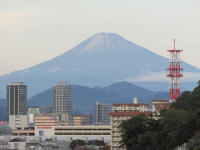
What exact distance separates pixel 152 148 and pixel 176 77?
158 ft

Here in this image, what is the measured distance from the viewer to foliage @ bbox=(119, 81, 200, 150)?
73.2m

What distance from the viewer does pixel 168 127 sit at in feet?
247

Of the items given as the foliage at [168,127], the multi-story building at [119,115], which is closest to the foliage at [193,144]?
the foliage at [168,127]

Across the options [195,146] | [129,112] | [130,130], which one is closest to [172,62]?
[129,112]

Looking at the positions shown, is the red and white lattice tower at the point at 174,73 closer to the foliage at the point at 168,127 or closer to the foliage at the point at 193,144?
the foliage at the point at 168,127

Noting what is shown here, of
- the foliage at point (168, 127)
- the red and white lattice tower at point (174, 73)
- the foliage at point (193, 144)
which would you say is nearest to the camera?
the foliage at point (193, 144)

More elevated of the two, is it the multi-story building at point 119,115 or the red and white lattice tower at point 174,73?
the red and white lattice tower at point 174,73

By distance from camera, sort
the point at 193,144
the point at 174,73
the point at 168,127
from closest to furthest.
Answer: the point at 193,144 < the point at 168,127 < the point at 174,73

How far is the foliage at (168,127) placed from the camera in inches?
2884

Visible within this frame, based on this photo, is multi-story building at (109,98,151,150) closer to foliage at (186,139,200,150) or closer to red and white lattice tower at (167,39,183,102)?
red and white lattice tower at (167,39,183,102)

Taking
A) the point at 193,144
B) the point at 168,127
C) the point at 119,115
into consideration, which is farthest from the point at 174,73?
the point at 193,144

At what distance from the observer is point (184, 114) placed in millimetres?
74000

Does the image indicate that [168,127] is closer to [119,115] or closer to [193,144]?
[193,144]

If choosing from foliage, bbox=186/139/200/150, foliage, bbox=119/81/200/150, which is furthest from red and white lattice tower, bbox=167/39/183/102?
foliage, bbox=186/139/200/150
